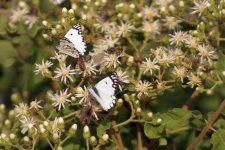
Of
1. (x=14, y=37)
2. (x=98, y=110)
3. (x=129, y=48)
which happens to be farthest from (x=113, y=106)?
(x=14, y=37)

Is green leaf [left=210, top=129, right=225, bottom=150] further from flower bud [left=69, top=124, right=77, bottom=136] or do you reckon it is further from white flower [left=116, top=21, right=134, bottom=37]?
white flower [left=116, top=21, right=134, bottom=37]

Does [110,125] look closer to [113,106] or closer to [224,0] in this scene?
[113,106]

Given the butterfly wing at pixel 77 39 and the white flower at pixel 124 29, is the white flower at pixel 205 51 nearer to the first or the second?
the white flower at pixel 124 29

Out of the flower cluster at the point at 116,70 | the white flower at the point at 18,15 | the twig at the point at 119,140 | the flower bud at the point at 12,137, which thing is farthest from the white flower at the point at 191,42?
the white flower at the point at 18,15

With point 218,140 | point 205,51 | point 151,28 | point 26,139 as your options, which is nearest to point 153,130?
point 218,140

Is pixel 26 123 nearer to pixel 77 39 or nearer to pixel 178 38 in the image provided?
pixel 77 39

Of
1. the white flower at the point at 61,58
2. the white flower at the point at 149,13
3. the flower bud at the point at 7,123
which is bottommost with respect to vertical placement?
the flower bud at the point at 7,123

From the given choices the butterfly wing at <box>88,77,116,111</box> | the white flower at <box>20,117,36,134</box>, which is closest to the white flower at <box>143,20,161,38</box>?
the butterfly wing at <box>88,77,116,111</box>
